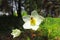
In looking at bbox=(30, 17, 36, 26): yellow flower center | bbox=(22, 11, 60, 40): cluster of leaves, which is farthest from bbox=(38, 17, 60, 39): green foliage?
bbox=(30, 17, 36, 26): yellow flower center

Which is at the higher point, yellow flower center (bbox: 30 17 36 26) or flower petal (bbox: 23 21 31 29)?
yellow flower center (bbox: 30 17 36 26)

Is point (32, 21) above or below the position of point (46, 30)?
above

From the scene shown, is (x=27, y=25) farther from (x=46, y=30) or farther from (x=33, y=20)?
(x=46, y=30)

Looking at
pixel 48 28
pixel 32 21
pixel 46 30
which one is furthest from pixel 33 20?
pixel 48 28

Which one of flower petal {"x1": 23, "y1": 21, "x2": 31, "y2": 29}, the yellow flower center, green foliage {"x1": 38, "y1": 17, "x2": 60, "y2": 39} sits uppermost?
the yellow flower center

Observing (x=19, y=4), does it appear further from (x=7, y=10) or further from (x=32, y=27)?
(x=32, y=27)

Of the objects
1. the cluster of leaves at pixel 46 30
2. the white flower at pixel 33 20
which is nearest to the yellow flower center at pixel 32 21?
the white flower at pixel 33 20

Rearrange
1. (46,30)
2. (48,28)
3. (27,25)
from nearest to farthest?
(27,25), (46,30), (48,28)

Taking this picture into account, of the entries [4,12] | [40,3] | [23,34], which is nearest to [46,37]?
[40,3]

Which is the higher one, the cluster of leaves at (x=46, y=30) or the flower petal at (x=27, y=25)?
the flower petal at (x=27, y=25)

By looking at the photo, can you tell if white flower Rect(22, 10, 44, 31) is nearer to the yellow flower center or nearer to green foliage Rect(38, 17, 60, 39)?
the yellow flower center

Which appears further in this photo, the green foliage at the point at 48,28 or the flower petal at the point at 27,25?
the green foliage at the point at 48,28

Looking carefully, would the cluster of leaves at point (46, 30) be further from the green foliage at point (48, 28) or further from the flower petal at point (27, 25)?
the flower petal at point (27, 25)
